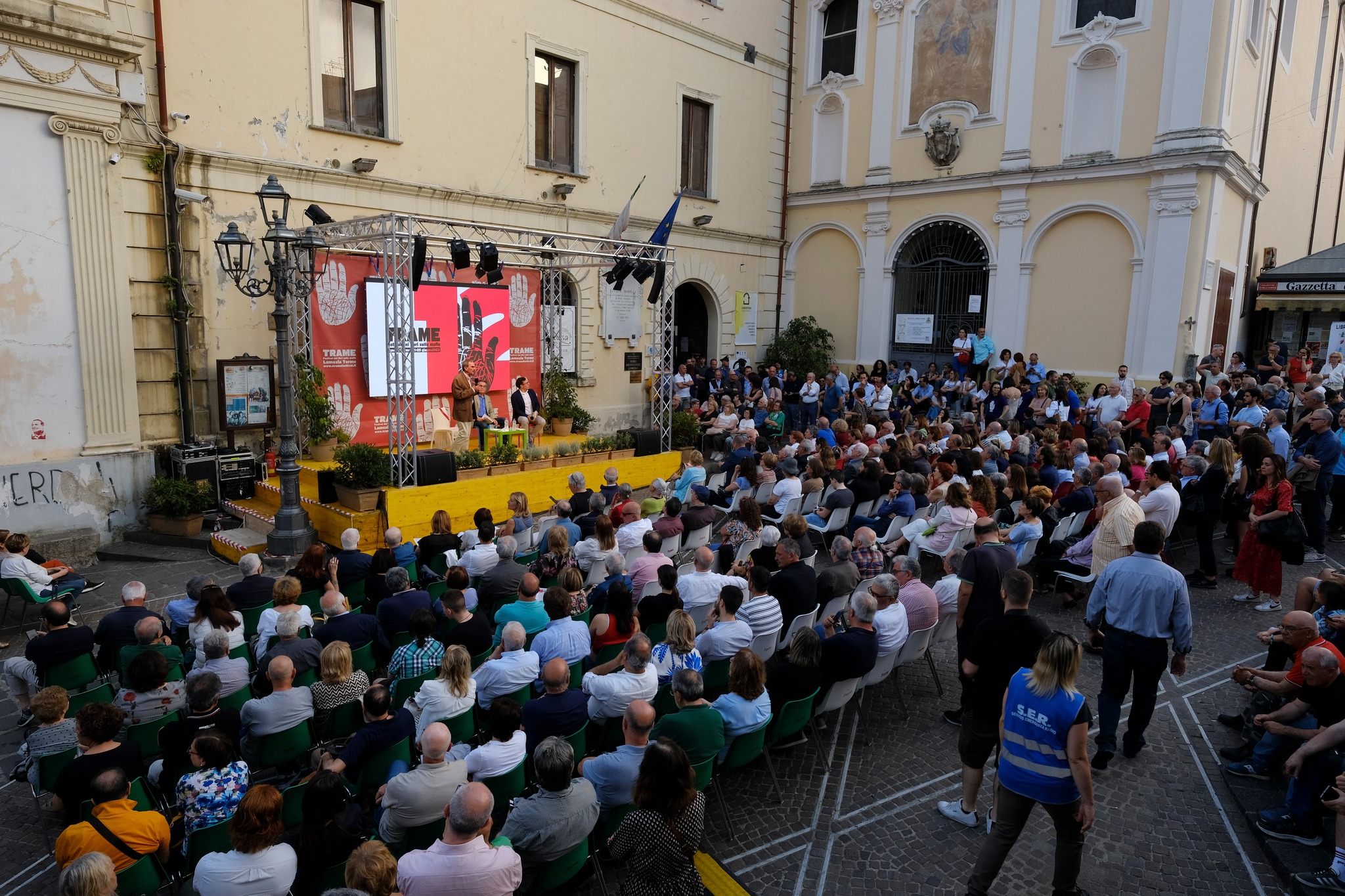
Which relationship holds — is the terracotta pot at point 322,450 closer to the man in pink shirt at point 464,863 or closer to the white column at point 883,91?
the man in pink shirt at point 464,863

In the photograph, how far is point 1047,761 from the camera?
3561 millimetres

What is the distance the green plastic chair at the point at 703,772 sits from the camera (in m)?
4.07

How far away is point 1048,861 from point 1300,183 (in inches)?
943

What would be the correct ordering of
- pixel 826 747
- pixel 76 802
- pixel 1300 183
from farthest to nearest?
pixel 1300 183, pixel 826 747, pixel 76 802

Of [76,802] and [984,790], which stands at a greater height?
[76,802]

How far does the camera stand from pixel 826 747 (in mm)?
5453

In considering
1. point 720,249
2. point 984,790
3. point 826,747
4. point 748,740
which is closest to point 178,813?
point 748,740

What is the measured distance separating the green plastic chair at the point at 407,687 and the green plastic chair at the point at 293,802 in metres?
0.96

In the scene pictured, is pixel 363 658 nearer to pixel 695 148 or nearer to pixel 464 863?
pixel 464 863

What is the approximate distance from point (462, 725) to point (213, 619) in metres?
2.04

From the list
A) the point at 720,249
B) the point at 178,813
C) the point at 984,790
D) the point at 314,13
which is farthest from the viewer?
the point at 720,249

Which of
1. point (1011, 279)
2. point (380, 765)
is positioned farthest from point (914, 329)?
point (380, 765)

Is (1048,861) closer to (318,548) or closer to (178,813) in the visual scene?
(178,813)

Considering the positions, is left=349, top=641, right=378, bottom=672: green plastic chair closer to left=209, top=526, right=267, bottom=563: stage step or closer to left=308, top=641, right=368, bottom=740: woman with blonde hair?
left=308, top=641, right=368, bottom=740: woman with blonde hair
